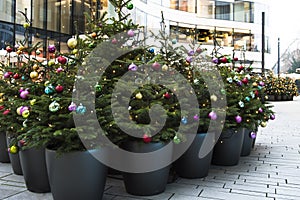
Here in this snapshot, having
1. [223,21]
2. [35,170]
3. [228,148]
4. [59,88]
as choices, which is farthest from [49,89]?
[223,21]

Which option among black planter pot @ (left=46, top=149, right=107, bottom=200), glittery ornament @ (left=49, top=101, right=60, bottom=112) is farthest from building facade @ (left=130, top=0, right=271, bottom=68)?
black planter pot @ (left=46, top=149, right=107, bottom=200)

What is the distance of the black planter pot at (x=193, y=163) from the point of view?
3607mm

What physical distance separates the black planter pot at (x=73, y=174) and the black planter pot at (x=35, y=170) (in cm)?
47

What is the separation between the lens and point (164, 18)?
21.7 metres

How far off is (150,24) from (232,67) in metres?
16.1

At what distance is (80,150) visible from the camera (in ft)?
8.69

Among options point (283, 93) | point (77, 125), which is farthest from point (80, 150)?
point (283, 93)

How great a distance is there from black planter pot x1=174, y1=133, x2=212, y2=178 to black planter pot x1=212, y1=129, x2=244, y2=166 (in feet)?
1.72

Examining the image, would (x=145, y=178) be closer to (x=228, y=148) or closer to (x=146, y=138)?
(x=146, y=138)

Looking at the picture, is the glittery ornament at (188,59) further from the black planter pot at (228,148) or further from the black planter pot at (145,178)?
the black planter pot at (145,178)

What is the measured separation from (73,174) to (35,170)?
0.72 m

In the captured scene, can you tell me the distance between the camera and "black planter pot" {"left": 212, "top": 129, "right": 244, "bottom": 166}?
416 cm

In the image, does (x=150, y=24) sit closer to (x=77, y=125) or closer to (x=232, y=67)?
(x=232, y=67)

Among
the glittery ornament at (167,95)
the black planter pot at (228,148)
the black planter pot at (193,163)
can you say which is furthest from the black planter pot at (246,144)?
the glittery ornament at (167,95)
